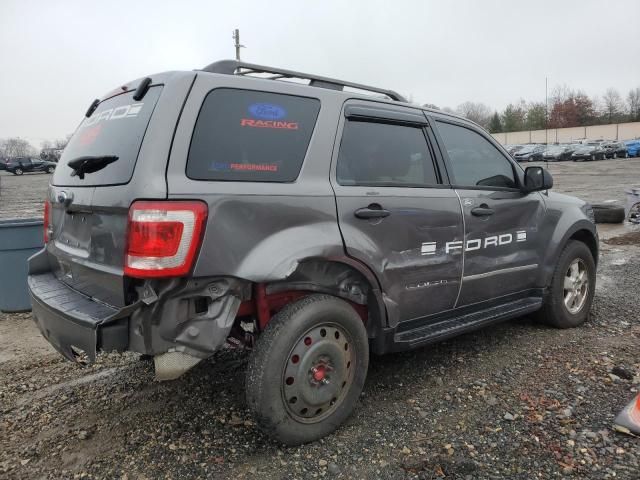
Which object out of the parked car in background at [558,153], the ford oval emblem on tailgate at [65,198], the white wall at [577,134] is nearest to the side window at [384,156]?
the ford oval emblem on tailgate at [65,198]

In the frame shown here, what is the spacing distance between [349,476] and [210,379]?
4.92ft

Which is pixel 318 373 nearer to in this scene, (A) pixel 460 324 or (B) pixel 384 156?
(A) pixel 460 324

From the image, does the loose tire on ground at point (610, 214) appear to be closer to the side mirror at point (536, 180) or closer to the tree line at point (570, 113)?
the side mirror at point (536, 180)

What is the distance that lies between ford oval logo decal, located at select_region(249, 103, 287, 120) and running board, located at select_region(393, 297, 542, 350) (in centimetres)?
155

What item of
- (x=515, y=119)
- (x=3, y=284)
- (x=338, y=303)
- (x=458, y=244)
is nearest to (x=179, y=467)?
(x=338, y=303)

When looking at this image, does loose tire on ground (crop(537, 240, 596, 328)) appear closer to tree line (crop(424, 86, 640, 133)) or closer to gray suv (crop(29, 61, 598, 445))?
gray suv (crop(29, 61, 598, 445))

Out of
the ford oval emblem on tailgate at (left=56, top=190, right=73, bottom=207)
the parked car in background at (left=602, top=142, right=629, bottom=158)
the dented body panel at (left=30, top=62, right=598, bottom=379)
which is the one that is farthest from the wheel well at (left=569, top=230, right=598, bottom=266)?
the parked car in background at (left=602, top=142, right=629, bottom=158)

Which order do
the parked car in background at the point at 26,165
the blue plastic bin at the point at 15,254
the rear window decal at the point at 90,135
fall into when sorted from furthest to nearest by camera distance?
1. the parked car in background at the point at 26,165
2. the blue plastic bin at the point at 15,254
3. the rear window decal at the point at 90,135

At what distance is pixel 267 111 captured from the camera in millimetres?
2736

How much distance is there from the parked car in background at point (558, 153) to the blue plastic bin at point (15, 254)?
50.9m

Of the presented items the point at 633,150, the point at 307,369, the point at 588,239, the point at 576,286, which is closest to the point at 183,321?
the point at 307,369

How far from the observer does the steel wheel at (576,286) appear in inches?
179

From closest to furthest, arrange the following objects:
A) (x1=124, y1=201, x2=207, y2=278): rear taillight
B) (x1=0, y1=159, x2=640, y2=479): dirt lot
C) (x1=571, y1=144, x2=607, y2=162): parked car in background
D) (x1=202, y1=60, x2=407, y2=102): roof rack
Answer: (x1=124, y1=201, x2=207, y2=278): rear taillight
(x1=0, y1=159, x2=640, y2=479): dirt lot
(x1=202, y1=60, x2=407, y2=102): roof rack
(x1=571, y1=144, x2=607, y2=162): parked car in background

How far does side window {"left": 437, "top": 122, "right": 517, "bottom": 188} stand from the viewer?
12.1 feet
